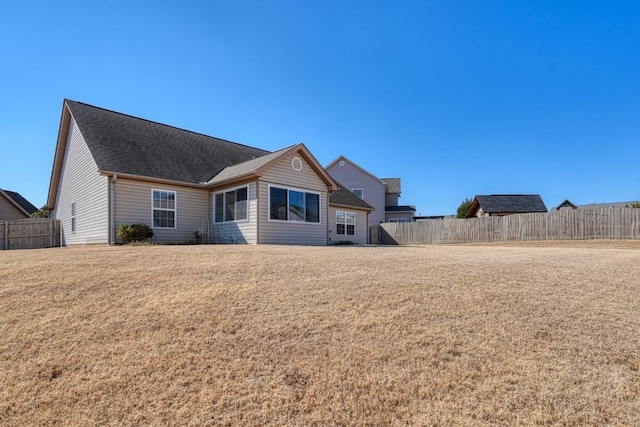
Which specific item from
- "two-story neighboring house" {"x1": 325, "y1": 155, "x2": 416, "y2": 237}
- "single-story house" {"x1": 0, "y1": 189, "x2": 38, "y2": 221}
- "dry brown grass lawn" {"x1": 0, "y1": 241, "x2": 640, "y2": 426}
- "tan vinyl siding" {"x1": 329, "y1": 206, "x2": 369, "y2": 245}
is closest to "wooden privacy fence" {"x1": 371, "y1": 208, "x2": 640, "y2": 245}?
"tan vinyl siding" {"x1": 329, "y1": 206, "x2": 369, "y2": 245}

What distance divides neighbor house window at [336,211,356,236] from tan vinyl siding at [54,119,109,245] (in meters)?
12.9

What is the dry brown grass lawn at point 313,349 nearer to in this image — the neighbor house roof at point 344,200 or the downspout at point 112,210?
the downspout at point 112,210

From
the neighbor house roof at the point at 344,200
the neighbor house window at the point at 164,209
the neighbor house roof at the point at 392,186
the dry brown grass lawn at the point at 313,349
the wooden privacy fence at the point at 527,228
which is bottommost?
the dry brown grass lawn at the point at 313,349

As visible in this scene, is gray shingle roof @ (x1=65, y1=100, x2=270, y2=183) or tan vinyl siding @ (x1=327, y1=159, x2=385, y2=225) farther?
tan vinyl siding @ (x1=327, y1=159, x2=385, y2=225)

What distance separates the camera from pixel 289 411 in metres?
2.85

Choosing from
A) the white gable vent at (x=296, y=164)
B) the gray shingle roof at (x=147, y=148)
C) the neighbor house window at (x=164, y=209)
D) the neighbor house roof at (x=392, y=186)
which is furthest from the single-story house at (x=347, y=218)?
the neighbor house roof at (x=392, y=186)

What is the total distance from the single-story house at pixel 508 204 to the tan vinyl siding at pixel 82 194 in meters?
33.4

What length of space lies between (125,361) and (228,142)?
766 inches

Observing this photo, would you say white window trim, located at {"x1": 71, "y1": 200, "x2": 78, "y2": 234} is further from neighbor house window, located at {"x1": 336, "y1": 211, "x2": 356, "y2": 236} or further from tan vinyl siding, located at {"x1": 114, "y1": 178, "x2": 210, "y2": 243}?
neighbor house window, located at {"x1": 336, "y1": 211, "x2": 356, "y2": 236}

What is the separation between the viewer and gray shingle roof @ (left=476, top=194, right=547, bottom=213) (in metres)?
35.3

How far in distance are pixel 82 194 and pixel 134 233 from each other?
16.4ft

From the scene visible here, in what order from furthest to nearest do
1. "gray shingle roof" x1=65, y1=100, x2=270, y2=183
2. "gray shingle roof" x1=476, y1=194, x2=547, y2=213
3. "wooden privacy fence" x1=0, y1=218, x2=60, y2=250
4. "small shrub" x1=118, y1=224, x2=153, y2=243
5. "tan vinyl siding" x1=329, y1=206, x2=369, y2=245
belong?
"gray shingle roof" x1=476, y1=194, x2=547, y2=213
"tan vinyl siding" x1=329, y1=206, x2=369, y2=245
"wooden privacy fence" x1=0, y1=218, x2=60, y2=250
"gray shingle roof" x1=65, y1=100, x2=270, y2=183
"small shrub" x1=118, y1=224, x2=153, y2=243

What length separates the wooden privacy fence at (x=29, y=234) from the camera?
1540 centimetres

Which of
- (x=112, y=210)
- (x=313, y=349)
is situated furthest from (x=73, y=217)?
(x=313, y=349)
